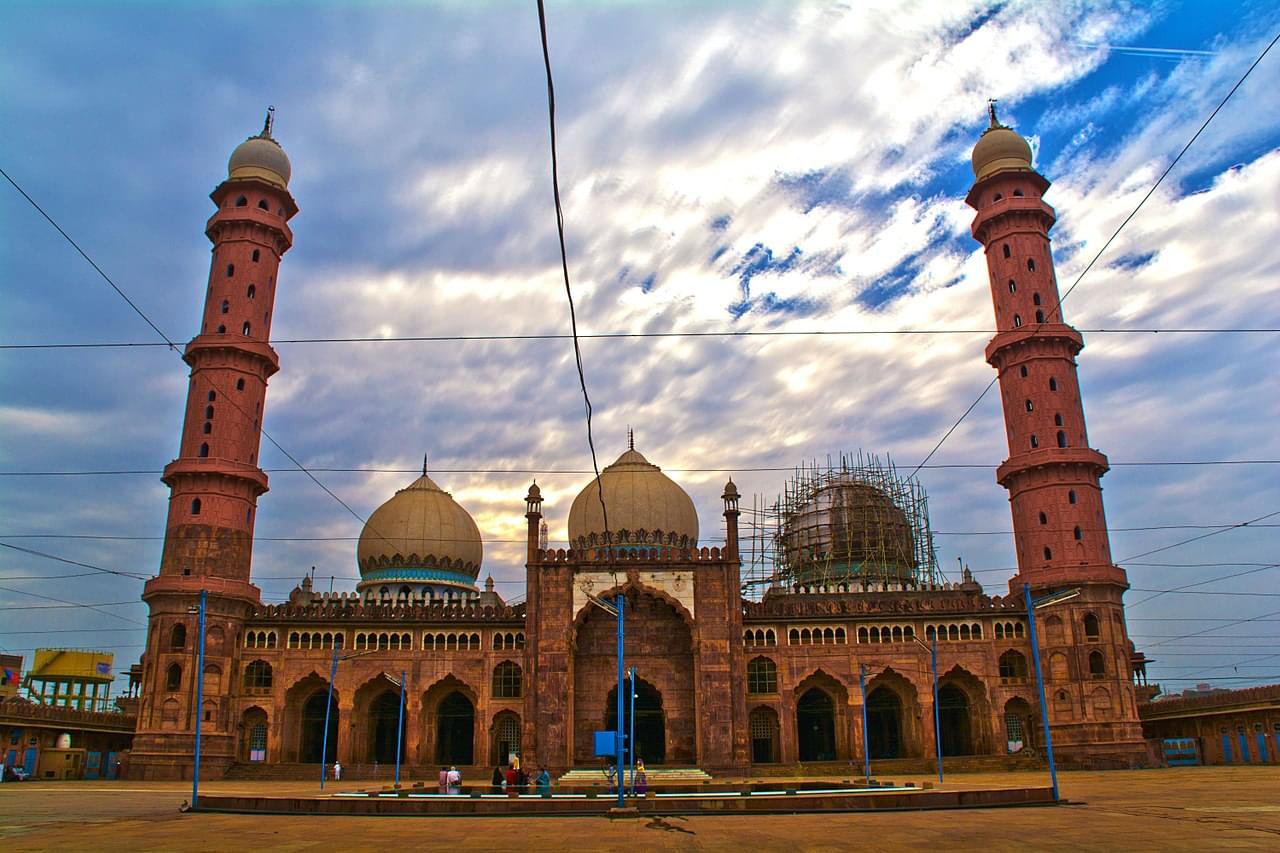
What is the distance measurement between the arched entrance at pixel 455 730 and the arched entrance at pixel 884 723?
1984cm

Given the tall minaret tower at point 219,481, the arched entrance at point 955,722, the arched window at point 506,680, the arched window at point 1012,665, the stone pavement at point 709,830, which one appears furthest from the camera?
the arched entrance at point 955,722

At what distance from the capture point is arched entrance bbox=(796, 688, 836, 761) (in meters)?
49.0

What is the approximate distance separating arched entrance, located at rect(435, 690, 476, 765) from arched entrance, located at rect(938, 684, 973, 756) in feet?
76.3

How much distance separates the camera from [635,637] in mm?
45844

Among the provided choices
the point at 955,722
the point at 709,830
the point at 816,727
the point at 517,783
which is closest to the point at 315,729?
the point at 517,783

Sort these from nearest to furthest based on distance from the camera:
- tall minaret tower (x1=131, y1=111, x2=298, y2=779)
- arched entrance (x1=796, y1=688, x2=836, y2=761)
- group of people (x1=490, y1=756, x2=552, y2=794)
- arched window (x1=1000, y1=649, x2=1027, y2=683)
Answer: group of people (x1=490, y1=756, x2=552, y2=794) < tall minaret tower (x1=131, y1=111, x2=298, y2=779) < arched window (x1=1000, y1=649, x2=1027, y2=683) < arched entrance (x1=796, y1=688, x2=836, y2=761)

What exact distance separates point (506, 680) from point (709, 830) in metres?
30.9

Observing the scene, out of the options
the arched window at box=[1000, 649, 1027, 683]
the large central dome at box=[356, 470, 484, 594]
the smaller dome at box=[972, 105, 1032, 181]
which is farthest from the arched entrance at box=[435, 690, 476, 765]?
the smaller dome at box=[972, 105, 1032, 181]

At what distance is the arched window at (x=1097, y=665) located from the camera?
140 feet

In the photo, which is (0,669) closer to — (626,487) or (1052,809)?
(626,487)

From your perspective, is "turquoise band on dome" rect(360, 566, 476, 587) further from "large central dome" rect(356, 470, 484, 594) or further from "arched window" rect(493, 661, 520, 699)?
"arched window" rect(493, 661, 520, 699)

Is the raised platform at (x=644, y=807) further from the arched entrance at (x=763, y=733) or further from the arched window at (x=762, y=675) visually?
the arched entrance at (x=763, y=733)

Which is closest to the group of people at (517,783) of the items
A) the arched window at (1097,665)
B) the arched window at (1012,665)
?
the arched window at (1012,665)

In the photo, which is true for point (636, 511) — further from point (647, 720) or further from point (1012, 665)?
point (1012, 665)
